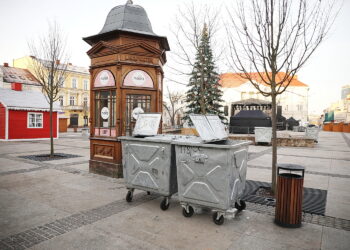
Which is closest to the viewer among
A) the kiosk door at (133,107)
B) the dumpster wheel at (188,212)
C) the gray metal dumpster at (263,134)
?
the dumpster wheel at (188,212)

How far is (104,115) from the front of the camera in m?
7.76

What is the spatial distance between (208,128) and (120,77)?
3.68 m

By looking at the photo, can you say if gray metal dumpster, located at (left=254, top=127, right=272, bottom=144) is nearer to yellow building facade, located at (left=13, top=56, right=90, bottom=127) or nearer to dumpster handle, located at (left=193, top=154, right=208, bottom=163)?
dumpster handle, located at (left=193, top=154, right=208, bottom=163)

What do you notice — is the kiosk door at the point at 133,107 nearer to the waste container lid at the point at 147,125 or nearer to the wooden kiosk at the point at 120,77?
the wooden kiosk at the point at 120,77

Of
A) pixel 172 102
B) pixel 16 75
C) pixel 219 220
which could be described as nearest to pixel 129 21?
pixel 219 220

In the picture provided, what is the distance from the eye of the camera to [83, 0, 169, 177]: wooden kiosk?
7.14m

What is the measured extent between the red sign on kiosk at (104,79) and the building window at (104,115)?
0.26m

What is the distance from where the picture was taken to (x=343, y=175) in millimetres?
7828

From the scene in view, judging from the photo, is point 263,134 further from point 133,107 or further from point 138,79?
point 138,79

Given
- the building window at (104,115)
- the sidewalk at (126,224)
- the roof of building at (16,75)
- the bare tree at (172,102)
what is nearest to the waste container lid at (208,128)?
the sidewalk at (126,224)

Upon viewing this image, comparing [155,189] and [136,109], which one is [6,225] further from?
[136,109]

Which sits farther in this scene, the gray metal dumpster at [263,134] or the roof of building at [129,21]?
the gray metal dumpster at [263,134]

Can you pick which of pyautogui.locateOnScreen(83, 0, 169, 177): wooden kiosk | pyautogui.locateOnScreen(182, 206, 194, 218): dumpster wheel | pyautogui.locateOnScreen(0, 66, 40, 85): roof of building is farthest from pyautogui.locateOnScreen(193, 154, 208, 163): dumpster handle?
pyautogui.locateOnScreen(0, 66, 40, 85): roof of building

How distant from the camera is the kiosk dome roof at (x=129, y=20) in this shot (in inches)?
294
